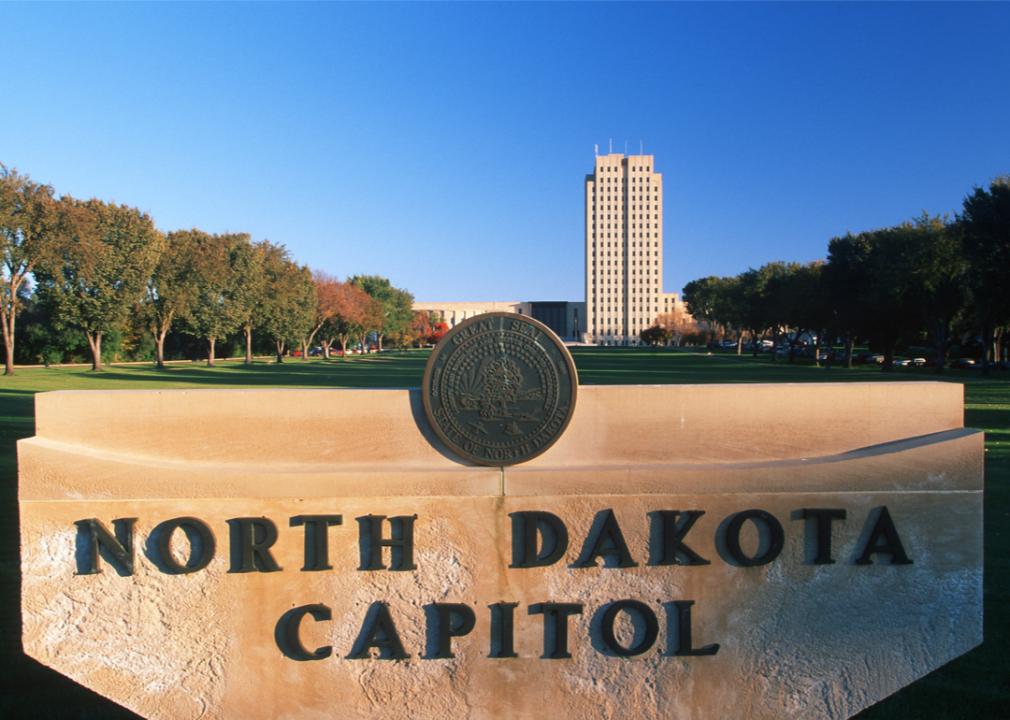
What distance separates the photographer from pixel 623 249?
190m

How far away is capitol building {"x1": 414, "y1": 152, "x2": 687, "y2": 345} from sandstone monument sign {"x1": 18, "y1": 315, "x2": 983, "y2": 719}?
601 ft

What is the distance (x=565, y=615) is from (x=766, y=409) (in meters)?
1.91

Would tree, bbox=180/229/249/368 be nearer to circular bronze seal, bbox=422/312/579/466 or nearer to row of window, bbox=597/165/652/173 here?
circular bronze seal, bbox=422/312/579/466

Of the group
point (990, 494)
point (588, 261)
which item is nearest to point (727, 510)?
point (990, 494)

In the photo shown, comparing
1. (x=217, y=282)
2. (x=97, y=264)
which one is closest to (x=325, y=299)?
(x=217, y=282)

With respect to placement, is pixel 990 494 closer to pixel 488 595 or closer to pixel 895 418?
pixel 895 418

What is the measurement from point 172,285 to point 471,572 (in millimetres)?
53232

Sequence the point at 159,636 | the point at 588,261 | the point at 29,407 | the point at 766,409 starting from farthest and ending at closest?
the point at 588,261, the point at 29,407, the point at 766,409, the point at 159,636

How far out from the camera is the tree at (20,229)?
4025cm

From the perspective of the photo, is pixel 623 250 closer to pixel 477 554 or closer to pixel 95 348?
pixel 95 348

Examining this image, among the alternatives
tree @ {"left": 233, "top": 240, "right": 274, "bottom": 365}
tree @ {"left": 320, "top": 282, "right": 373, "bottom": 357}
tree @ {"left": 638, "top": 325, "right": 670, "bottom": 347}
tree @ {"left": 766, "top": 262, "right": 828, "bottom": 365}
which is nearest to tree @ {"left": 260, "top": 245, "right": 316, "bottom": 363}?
tree @ {"left": 233, "top": 240, "right": 274, "bottom": 365}

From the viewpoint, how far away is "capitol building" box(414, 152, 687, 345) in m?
189

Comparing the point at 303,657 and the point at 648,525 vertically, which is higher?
the point at 648,525

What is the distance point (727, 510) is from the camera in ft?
16.9
